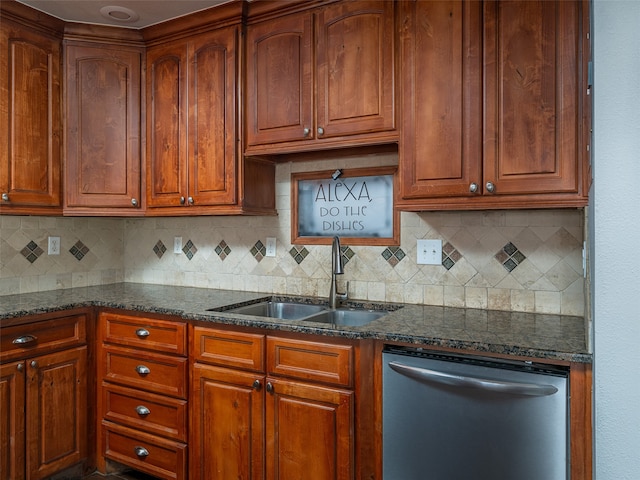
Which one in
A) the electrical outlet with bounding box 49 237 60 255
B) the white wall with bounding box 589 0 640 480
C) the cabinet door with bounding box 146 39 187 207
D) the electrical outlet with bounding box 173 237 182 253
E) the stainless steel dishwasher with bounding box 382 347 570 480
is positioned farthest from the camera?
the electrical outlet with bounding box 173 237 182 253

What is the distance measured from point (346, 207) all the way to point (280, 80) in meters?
0.72

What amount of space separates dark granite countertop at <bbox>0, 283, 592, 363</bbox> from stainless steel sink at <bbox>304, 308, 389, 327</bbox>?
69 mm

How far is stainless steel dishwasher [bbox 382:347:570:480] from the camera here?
1.49 metres

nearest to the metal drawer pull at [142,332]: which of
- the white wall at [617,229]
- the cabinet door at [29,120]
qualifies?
the cabinet door at [29,120]

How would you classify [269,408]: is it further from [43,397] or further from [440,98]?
[440,98]

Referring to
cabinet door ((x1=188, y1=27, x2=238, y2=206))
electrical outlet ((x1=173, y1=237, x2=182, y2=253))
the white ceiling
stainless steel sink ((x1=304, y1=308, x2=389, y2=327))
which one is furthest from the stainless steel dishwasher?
the white ceiling

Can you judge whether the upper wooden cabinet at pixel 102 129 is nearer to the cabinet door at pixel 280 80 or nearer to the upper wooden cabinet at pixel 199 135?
the upper wooden cabinet at pixel 199 135

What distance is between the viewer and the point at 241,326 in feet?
6.72

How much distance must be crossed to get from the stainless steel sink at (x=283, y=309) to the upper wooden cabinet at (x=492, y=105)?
820mm

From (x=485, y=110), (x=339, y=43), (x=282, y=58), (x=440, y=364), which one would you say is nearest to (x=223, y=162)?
(x=282, y=58)

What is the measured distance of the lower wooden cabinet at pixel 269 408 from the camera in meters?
1.84

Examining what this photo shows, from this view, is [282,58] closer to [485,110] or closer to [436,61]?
[436,61]

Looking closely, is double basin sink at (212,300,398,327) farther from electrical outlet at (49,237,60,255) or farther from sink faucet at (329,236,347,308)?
electrical outlet at (49,237,60,255)

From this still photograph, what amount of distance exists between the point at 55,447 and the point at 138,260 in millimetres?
1263
